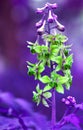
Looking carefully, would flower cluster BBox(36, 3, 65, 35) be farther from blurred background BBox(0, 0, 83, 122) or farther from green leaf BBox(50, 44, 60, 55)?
blurred background BBox(0, 0, 83, 122)

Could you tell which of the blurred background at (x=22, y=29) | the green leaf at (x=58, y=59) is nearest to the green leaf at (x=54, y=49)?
the green leaf at (x=58, y=59)

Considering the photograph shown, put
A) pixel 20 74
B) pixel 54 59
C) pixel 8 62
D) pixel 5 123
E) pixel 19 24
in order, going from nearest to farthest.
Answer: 1. pixel 54 59
2. pixel 5 123
3. pixel 20 74
4. pixel 8 62
5. pixel 19 24

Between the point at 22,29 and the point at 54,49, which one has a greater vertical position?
the point at 22,29

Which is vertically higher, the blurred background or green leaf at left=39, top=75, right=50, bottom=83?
the blurred background

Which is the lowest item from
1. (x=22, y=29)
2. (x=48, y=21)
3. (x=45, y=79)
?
(x=45, y=79)

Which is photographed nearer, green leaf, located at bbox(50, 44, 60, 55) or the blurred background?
green leaf, located at bbox(50, 44, 60, 55)

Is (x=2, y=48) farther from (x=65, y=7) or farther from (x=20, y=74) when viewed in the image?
(x=20, y=74)

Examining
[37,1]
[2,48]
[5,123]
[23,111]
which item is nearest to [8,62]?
[2,48]

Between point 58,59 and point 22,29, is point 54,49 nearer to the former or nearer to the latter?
point 58,59

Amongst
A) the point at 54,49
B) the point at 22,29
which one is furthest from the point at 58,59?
the point at 22,29

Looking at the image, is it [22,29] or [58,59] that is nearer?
[58,59]

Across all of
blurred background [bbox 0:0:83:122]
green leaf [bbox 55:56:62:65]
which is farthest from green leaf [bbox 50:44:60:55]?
blurred background [bbox 0:0:83:122]
